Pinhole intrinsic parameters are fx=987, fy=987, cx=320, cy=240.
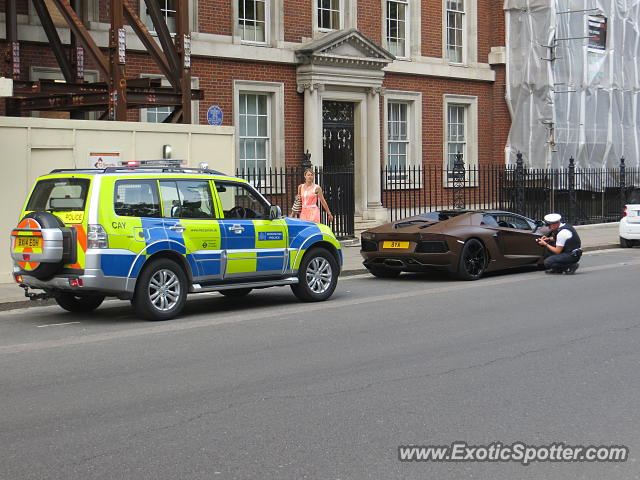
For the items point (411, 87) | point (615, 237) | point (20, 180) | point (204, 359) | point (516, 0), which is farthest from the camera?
point (516, 0)

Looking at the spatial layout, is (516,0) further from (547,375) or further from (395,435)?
(395,435)

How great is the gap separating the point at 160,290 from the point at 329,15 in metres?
15.8

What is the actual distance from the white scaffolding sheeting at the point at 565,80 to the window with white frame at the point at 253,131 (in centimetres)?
915

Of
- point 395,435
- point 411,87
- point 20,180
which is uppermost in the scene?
point 411,87

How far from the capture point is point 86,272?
1070cm

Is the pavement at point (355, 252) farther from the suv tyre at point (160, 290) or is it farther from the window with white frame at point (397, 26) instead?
the window with white frame at point (397, 26)

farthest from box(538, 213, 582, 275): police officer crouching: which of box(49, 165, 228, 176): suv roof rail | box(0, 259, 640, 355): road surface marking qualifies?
box(49, 165, 228, 176): suv roof rail

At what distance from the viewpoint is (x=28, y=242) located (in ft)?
36.1

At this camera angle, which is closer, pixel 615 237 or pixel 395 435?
pixel 395 435

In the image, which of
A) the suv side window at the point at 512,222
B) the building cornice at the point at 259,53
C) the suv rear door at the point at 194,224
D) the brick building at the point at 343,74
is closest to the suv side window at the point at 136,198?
the suv rear door at the point at 194,224

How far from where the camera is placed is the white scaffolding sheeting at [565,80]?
29422 millimetres

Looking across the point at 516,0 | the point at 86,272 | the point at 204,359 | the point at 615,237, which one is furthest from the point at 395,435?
the point at 516,0

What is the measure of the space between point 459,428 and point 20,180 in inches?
413

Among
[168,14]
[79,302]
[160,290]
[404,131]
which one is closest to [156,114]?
[168,14]
